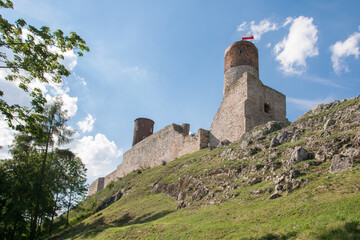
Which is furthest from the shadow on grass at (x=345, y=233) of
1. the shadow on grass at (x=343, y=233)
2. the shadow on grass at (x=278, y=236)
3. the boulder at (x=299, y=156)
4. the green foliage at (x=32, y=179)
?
the green foliage at (x=32, y=179)

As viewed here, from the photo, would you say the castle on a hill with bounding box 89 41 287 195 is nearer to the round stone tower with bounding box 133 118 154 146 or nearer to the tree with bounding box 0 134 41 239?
the round stone tower with bounding box 133 118 154 146

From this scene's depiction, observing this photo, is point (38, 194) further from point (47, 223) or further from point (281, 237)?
point (281, 237)

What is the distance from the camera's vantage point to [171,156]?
103 feet

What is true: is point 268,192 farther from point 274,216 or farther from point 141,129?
point 141,129

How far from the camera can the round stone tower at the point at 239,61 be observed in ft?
92.3

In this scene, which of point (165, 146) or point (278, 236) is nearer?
point (278, 236)

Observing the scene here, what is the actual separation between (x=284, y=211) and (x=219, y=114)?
1803cm

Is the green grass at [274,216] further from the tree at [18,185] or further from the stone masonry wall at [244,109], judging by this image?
the stone masonry wall at [244,109]

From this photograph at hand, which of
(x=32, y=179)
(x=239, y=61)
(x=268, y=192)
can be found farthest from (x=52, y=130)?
(x=239, y=61)

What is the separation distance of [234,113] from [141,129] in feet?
71.8

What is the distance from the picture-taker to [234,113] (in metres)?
24.4

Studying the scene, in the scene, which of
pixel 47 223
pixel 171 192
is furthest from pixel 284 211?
pixel 47 223

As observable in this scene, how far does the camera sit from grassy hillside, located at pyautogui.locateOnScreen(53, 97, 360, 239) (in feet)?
25.8

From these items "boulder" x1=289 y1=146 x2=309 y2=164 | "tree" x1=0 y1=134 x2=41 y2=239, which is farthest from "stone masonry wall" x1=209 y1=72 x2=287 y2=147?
"tree" x1=0 y1=134 x2=41 y2=239
